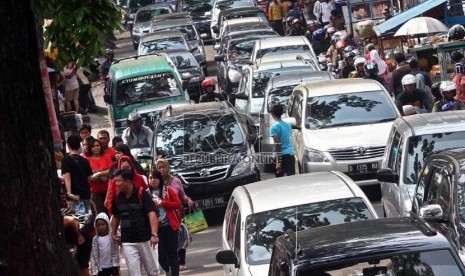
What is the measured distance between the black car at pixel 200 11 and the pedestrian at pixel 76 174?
113 feet

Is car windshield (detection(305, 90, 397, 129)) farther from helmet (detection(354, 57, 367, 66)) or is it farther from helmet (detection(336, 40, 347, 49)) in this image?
helmet (detection(336, 40, 347, 49))

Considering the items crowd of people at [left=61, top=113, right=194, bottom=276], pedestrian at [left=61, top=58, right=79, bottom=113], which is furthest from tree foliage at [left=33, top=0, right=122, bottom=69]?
pedestrian at [left=61, top=58, right=79, bottom=113]

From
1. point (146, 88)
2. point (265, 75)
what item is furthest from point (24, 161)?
point (265, 75)

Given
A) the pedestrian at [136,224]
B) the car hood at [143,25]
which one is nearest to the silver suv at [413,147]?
the pedestrian at [136,224]

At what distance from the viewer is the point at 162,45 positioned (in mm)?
38750

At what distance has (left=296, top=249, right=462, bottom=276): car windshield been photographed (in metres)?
9.02

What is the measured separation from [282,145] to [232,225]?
699 centimetres

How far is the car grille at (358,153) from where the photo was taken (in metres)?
19.6

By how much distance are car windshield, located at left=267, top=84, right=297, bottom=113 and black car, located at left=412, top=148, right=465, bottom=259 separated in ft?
38.2

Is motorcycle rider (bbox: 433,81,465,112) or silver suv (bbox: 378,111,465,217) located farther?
motorcycle rider (bbox: 433,81,465,112)

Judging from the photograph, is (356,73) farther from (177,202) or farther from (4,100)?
(4,100)

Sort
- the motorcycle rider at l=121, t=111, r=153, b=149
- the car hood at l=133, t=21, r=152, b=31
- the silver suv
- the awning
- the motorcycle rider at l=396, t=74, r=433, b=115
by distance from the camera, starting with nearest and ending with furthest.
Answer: the silver suv, the motorcycle rider at l=396, t=74, r=433, b=115, the motorcycle rider at l=121, t=111, r=153, b=149, the awning, the car hood at l=133, t=21, r=152, b=31

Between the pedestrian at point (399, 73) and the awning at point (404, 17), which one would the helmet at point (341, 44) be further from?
the pedestrian at point (399, 73)

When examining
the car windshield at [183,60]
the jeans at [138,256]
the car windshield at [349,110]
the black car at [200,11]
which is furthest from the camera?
the black car at [200,11]
